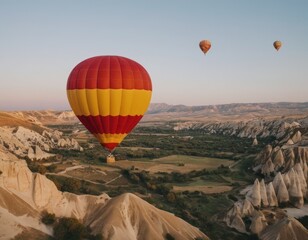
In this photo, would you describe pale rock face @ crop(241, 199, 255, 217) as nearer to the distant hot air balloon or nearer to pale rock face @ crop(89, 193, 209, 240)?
pale rock face @ crop(89, 193, 209, 240)

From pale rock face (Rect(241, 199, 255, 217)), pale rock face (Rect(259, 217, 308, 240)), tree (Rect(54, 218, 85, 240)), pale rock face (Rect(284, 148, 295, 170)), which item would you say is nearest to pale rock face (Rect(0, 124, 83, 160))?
pale rock face (Rect(284, 148, 295, 170))

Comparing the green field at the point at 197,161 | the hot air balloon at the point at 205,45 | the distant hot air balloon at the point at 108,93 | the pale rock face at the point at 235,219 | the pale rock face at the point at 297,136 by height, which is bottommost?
the green field at the point at 197,161

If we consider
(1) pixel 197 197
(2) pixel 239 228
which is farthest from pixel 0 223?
(1) pixel 197 197

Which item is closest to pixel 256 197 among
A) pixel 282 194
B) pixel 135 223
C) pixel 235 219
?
pixel 282 194

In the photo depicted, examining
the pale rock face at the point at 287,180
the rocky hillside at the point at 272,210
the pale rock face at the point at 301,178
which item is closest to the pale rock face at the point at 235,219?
the rocky hillside at the point at 272,210

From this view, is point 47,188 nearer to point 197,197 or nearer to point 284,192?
point 197,197

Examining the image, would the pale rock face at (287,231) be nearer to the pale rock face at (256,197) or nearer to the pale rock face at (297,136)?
the pale rock face at (256,197)

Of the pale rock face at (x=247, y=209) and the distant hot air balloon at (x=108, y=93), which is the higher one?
the distant hot air balloon at (x=108, y=93)
